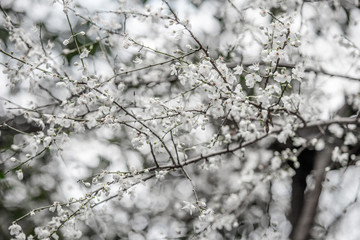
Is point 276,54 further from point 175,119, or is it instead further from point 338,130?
point 338,130

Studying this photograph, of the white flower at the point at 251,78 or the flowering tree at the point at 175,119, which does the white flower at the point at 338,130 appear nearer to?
the flowering tree at the point at 175,119

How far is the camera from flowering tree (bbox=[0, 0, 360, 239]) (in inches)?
85.4

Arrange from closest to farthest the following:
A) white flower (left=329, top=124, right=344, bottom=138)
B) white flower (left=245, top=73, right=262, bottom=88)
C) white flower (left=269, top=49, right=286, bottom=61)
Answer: white flower (left=269, top=49, right=286, bottom=61) < white flower (left=245, top=73, right=262, bottom=88) < white flower (left=329, top=124, right=344, bottom=138)

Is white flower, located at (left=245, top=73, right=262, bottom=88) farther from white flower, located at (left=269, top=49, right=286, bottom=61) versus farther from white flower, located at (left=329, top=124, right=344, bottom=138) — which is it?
white flower, located at (left=329, top=124, right=344, bottom=138)

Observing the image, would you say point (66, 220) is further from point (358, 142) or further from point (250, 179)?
point (358, 142)

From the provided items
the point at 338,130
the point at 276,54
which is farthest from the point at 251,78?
the point at 338,130

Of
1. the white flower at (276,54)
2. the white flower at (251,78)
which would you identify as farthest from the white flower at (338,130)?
the white flower at (276,54)

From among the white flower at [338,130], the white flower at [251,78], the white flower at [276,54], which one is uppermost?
the white flower at [338,130]

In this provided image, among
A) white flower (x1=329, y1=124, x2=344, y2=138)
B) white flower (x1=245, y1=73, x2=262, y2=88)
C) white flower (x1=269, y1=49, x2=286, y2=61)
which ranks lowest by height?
white flower (x1=245, y1=73, x2=262, y2=88)

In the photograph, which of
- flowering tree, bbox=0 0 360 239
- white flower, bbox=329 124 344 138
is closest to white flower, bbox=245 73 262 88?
flowering tree, bbox=0 0 360 239

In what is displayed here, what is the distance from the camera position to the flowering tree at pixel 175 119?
217 centimetres

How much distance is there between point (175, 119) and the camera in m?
2.18

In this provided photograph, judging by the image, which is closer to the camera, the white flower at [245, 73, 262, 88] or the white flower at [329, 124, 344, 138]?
the white flower at [245, 73, 262, 88]

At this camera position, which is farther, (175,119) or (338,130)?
(338,130)
